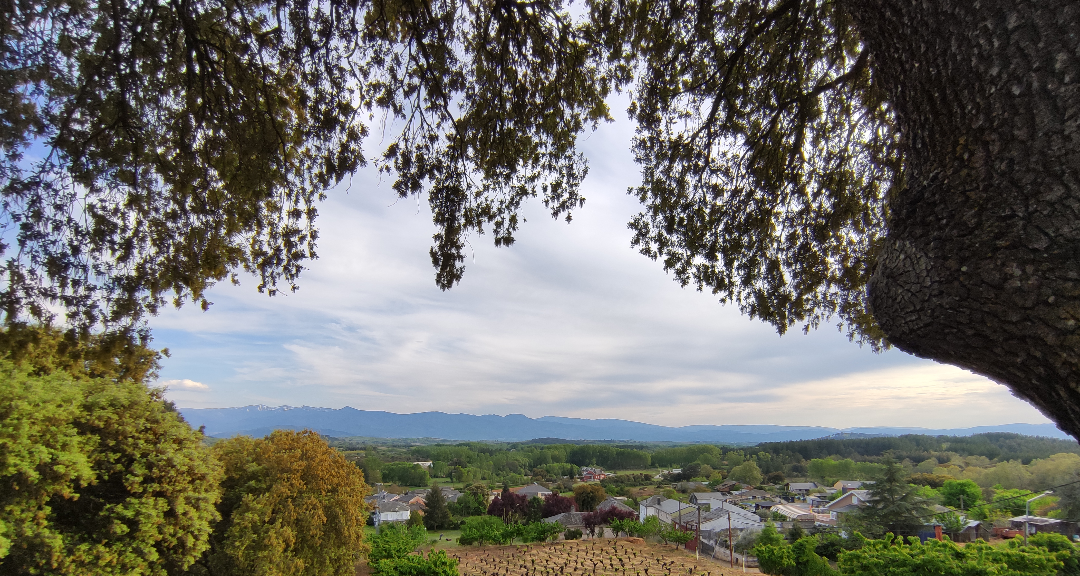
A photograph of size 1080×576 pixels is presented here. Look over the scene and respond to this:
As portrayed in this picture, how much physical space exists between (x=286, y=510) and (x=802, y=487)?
213ft

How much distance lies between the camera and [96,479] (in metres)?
9.55

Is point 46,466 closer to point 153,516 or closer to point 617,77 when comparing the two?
point 153,516

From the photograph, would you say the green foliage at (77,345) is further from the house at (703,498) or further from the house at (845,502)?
the house at (703,498)

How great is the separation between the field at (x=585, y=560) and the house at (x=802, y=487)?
4002cm

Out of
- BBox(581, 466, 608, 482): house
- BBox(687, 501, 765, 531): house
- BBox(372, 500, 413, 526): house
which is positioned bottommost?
BBox(581, 466, 608, 482): house

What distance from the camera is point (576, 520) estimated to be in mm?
37625

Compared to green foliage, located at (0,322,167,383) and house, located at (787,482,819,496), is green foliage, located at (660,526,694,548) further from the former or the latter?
house, located at (787,482,819,496)

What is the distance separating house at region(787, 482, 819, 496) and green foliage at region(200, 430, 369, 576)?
2373 inches

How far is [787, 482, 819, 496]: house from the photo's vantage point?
59.0 m

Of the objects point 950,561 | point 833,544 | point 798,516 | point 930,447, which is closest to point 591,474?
point 798,516

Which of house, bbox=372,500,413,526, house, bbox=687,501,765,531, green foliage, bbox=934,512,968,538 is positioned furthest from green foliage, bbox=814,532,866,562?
house, bbox=372,500,413,526

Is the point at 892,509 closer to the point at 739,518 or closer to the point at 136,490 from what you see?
the point at 739,518

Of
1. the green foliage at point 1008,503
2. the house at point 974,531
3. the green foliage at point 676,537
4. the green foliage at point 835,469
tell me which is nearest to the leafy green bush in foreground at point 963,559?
the green foliage at point 676,537

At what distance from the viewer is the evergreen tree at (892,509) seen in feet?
99.3
